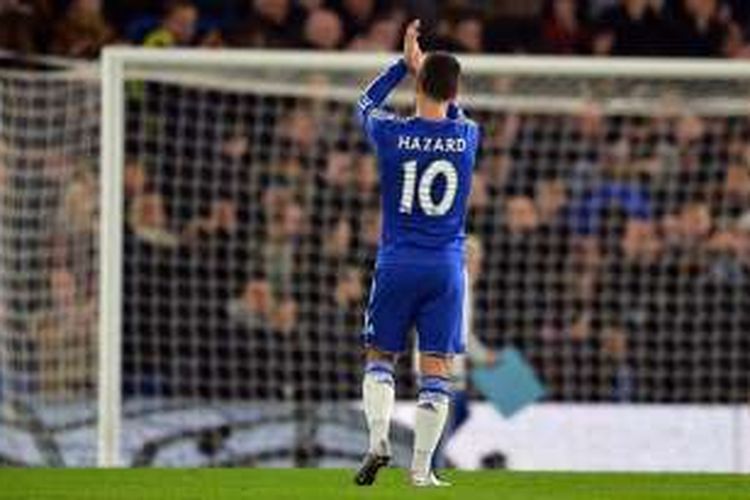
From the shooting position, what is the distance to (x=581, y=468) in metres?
17.3

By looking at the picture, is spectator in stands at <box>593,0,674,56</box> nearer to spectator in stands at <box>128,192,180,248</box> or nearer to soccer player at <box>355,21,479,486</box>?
spectator in stands at <box>128,192,180,248</box>

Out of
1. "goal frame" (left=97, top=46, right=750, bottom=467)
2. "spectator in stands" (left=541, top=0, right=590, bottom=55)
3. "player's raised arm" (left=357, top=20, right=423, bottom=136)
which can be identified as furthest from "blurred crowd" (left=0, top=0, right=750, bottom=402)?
"player's raised arm" (left=357, top=20, right=423, bottom=136)

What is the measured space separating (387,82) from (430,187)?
2.11ft

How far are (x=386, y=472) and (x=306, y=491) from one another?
6.10 ft

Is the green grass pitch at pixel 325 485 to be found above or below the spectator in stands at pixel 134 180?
below

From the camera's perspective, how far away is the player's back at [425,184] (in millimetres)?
12352

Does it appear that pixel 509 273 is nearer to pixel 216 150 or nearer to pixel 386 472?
pixel 216 150

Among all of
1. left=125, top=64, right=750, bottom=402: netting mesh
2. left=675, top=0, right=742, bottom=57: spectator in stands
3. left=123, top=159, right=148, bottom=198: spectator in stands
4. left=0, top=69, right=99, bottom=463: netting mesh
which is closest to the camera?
left=0, top=69, right=99, bottom=463: netting mesh

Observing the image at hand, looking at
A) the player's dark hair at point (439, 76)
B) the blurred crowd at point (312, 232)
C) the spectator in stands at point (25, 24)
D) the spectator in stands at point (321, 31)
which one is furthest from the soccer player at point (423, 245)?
the spectator in stands at point (321, 31)

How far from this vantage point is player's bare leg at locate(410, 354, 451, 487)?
1237cm

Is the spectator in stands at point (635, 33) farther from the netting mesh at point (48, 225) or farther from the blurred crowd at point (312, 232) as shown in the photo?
the netting mesh at point (48, 225)

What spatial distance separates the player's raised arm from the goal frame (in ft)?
14.6

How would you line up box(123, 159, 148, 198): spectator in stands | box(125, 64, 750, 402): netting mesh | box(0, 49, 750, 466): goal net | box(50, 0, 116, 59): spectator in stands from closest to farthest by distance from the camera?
1. box(0, 49, 750, 466): goal net
2. box(123, 159, 148, 198): spectator in stands
3. box(125, 64, 750, 402): netting mesh
4. box(50, 0, 116, 59): spectator in stands

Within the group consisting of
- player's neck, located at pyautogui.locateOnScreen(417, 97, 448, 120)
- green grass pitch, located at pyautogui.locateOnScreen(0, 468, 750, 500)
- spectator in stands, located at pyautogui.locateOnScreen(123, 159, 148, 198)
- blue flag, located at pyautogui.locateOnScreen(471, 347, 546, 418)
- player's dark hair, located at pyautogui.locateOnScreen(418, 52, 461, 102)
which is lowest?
blue flag, located at pyautogui.locateOnScreen(471, 347, 546, 418)
